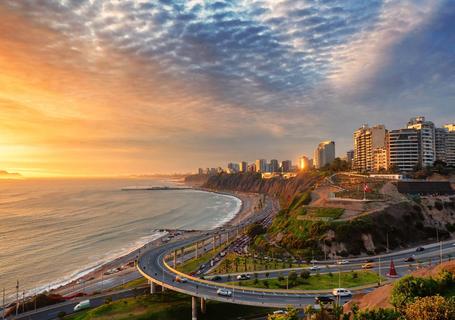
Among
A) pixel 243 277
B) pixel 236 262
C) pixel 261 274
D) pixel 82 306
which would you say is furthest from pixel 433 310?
pixel 82 306

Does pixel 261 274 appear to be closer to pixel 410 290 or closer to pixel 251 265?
pixel 251 265

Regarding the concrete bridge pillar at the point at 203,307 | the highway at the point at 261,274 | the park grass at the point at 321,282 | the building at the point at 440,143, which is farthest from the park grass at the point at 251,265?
the building at the point at 440,143

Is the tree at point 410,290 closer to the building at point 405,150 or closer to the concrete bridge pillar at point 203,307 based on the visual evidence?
the concrete bridge pillar at point 203,307

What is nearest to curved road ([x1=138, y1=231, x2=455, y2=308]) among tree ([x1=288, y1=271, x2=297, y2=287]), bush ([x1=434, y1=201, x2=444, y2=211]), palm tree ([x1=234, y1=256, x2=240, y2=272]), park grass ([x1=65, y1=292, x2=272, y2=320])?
park grass ([x1=65, y1=292, x2=272, y2=320])

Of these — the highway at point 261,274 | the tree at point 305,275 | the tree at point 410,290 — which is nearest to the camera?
the tree at point 410,290

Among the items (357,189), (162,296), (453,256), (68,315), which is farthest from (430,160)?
(68,315)
